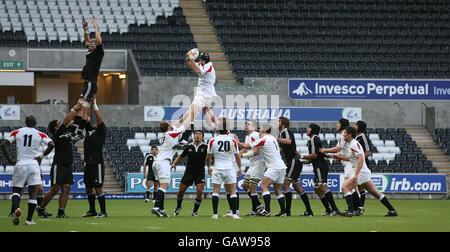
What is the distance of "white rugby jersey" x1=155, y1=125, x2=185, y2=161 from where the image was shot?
665 inches

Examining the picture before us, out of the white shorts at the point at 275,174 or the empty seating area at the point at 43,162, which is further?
the empty seating area at the point at 43,162

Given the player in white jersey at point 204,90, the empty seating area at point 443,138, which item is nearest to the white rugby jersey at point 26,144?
the player in white jersey at point 204,90

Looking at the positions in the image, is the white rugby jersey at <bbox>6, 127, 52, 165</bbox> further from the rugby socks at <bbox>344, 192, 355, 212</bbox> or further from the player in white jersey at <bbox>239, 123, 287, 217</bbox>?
the rugby socks at <bbox>344, 192, 355, 212</bbox>

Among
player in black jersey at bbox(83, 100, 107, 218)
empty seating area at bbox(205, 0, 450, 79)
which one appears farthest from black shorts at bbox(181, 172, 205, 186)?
empty seating area at bbox(205, 0, 450, 79)

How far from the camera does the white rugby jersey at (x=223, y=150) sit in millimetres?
16031

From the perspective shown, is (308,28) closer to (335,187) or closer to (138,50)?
(138,50)

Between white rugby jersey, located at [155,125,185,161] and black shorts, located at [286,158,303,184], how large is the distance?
2794mm

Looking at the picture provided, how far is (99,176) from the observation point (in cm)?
1628

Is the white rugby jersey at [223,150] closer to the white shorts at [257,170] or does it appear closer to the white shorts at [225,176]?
the white shorts at [225,176]

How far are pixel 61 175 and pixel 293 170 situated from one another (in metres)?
5.56

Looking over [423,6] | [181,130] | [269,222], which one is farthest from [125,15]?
[269,222]

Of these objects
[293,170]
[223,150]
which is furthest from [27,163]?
[293,170]

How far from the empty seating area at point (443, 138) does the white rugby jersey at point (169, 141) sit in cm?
2067

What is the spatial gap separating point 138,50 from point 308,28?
984 cm
